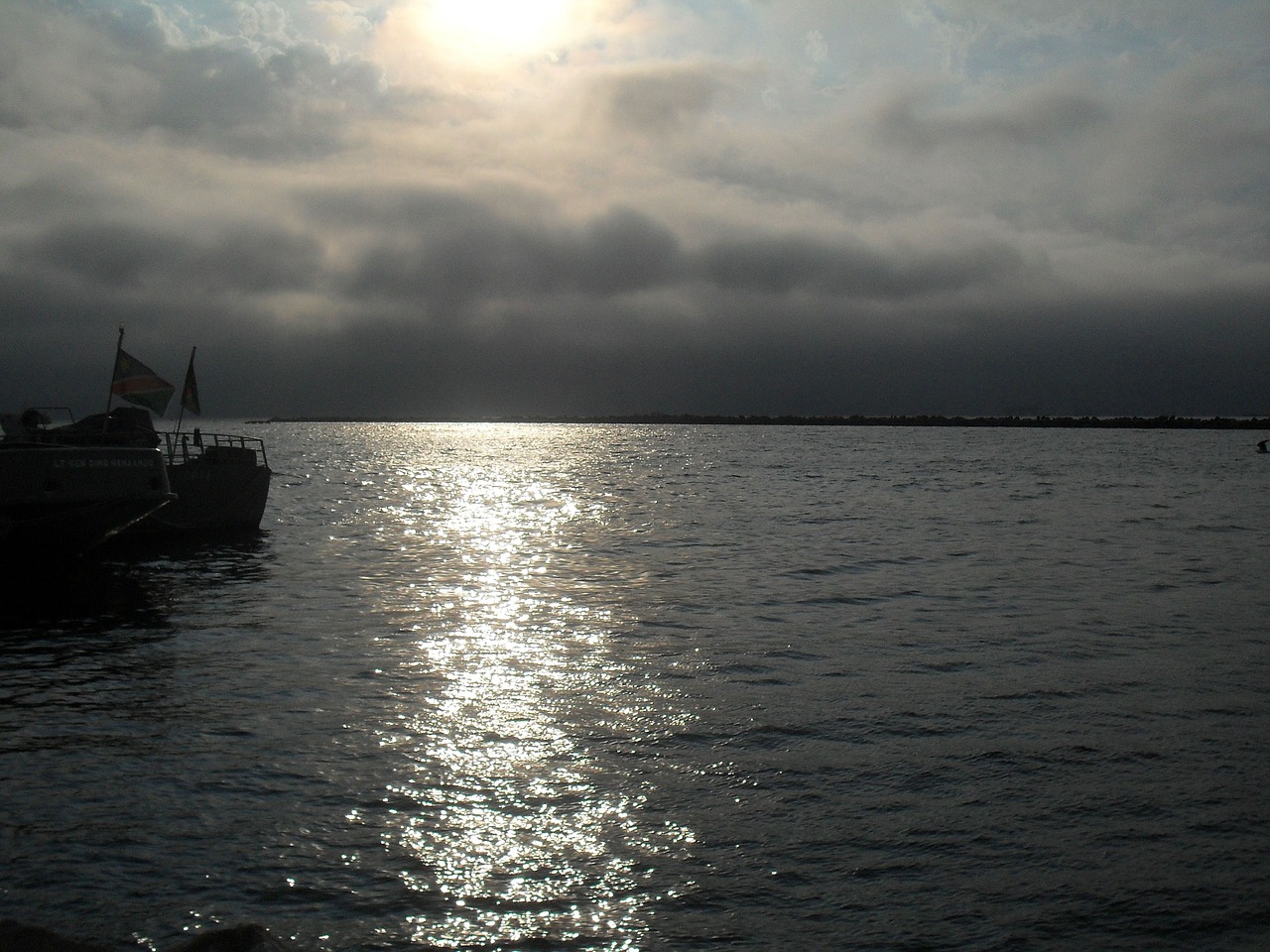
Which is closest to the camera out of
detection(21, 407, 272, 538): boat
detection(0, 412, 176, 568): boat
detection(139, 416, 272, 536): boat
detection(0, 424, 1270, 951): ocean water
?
detection(0, 424, 1270, 951): ocean water

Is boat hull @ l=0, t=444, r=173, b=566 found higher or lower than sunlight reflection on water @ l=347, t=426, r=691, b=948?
higher

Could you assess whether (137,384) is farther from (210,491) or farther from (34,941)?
(34,941)

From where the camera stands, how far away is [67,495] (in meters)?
22.3

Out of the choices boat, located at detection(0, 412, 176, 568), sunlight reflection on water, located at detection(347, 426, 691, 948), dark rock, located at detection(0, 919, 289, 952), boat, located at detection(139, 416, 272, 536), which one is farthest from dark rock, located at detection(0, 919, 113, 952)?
boat, located at detection(139, 416, 272, 536)

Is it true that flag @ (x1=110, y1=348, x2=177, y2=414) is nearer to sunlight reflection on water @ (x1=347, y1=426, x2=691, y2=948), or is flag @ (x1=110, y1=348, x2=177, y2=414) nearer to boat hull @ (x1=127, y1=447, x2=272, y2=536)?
boat hull @ (x1=127, y1=447, x2=272, y2=536)

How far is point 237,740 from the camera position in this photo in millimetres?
10867

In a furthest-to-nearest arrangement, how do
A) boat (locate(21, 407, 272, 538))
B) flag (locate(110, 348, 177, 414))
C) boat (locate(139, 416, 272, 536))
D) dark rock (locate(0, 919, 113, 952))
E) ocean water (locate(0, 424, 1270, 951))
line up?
boat (locate(139, 416, 272, 536))
boat (locate(21, 407, 272, 538))
flag (locate(110, 348, 177, 414))
ocean water (locate(0, 424, 1270, 951))
dark rock (locate(0, 919, 113, 952))

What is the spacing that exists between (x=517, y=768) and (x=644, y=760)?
1333 mm

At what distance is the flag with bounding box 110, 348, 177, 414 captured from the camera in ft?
88.0

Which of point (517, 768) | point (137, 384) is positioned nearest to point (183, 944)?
point (517, 768)

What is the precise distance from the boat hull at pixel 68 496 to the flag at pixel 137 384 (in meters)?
3.65

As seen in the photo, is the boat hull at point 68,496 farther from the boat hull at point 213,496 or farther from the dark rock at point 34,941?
the dark rock at point 34,941

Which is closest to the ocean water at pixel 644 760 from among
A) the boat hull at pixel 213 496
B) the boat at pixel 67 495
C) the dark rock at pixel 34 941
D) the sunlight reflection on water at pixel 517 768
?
the sunlight reflection on water at pixel 517 768

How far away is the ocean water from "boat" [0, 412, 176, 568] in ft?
4.60
